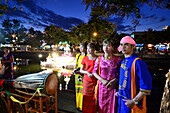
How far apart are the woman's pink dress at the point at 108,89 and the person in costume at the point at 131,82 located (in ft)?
1.31

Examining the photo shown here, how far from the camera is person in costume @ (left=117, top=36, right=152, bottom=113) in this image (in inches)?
64.2

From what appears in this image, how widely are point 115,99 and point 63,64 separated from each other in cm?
432

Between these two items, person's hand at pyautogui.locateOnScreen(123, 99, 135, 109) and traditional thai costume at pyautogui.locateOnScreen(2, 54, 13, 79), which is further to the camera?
traditional thai costume at pyautogui.locateOnScreen(2, 54, 13, 79)

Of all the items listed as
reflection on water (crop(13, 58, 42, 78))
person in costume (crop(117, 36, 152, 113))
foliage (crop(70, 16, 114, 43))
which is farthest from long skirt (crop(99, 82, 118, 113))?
foliage (crop(70, 16, 114, 43))

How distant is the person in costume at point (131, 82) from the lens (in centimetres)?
163

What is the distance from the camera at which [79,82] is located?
3.53 meters

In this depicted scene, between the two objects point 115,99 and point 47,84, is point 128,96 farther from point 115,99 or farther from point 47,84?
point 47,84

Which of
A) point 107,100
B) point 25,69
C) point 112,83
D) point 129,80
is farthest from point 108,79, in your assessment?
point 25,69

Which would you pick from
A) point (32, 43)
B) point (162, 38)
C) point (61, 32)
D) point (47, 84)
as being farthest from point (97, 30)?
point (32, 43)

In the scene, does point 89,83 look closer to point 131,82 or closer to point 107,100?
point 107,100

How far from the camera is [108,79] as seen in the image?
7.95 feet

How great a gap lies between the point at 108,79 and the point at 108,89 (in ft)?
0.81

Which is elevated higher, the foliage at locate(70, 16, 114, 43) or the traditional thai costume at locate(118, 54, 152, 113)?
the foliage at locate(70, 16, 114, 43)

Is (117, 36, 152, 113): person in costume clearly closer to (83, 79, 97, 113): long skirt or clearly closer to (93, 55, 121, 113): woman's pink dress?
(93, 55, 121, 113): woman's pink dress
